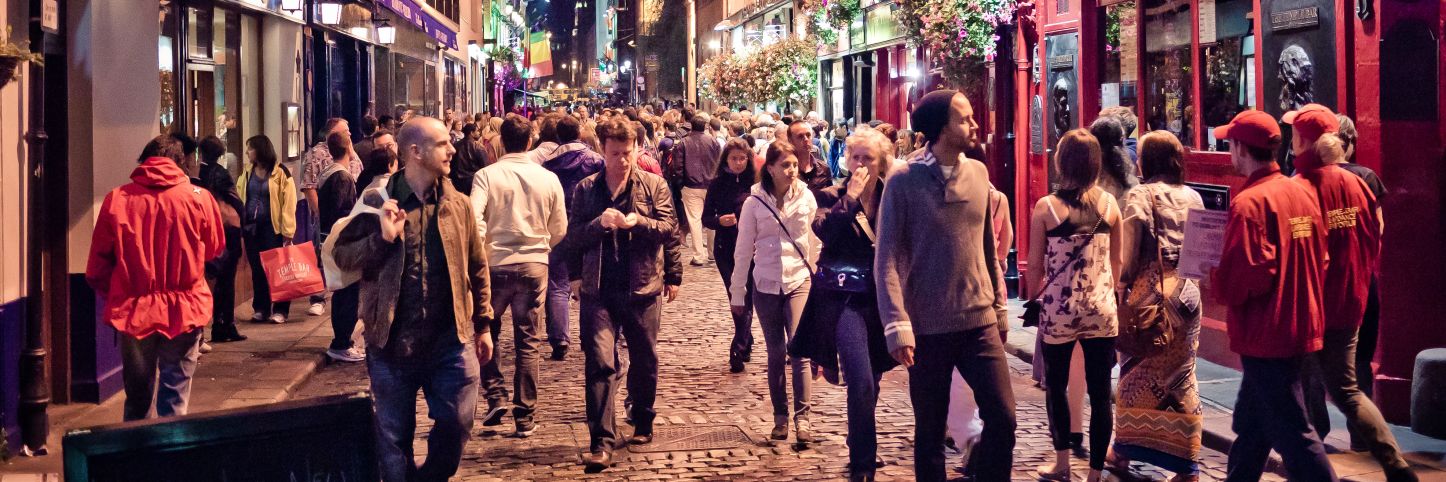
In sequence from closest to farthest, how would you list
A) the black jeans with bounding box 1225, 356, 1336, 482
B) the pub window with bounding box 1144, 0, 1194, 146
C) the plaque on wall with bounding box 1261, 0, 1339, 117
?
the black jeans with bounding box 1225, 356, 1336, 482
the plaque on wall with bounding box 1261, 0, 1339, 117
the pub window with bounding box 1144, 0, 1194, 146

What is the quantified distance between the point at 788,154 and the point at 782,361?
43.2 inches

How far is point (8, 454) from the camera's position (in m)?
7.47

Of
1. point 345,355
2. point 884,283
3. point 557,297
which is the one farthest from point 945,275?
point 345,355

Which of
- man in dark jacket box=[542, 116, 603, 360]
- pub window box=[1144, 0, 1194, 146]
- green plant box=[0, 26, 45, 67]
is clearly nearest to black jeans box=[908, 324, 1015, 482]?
green plant box=[0, 26, 45, 67]

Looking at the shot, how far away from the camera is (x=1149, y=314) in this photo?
21.6 feet

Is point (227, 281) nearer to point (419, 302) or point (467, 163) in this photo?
point (467, 163)

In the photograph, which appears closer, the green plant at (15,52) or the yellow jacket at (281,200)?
the green plant at (15,52)

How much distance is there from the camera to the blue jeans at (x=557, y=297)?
9742 mm

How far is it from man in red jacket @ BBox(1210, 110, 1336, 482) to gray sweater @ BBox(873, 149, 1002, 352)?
94cm

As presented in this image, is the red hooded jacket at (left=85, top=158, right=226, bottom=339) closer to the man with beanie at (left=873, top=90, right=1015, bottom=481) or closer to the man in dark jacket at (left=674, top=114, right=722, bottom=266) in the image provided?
the man with beanie at (left=873, top=90, right=1015, bottom=481)

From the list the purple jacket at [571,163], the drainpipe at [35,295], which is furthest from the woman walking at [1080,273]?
the drainpipe at [35,295]

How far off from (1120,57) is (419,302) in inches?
338

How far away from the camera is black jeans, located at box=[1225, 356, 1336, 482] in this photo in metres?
5.42

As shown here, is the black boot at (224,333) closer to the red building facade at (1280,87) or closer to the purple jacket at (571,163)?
the purple jacket at (571,163)
